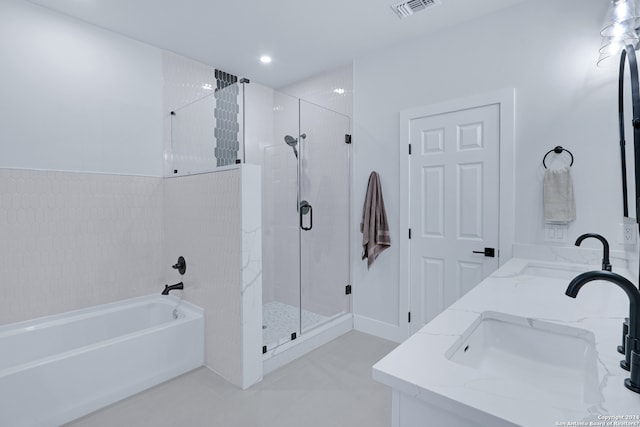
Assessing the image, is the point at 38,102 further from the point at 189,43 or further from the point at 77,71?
the point at 189,43

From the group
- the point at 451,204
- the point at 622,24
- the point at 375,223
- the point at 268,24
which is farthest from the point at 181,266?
the point at 622,24

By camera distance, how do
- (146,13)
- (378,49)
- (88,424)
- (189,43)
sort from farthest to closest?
(378,49) < (189,43) < (146,13) < (88,424)

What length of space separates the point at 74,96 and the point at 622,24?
348cm

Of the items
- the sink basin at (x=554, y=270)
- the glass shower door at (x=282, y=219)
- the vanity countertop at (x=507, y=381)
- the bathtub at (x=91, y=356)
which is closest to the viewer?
the vanity countertop at (x=507, y=381)

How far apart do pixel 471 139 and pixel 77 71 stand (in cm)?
309

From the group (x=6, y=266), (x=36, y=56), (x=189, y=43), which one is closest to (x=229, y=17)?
(x=189, y=43)

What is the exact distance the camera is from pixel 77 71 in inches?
97.2

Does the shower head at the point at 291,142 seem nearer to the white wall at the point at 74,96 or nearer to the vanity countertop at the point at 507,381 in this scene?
the white wall at the point at 74,96

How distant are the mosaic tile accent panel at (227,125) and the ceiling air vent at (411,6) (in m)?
1.33

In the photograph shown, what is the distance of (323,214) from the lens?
3.30m

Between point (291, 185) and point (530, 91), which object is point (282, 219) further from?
point (530, 91)

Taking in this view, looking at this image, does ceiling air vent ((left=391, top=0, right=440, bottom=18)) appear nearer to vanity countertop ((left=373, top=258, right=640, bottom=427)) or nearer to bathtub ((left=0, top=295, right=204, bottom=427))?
vanity countertop ((left=373, top=258, right=640, bottom=427))

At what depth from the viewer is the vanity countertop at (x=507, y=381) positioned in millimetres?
651

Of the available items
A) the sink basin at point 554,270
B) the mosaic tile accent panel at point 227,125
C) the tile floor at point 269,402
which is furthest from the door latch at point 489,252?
the mosaic tile accent panel at point 227,125
